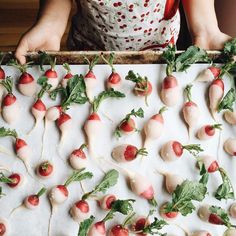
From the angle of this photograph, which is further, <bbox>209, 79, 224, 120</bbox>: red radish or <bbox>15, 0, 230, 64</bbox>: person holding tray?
<bbox>15, 0, 230, 64</bbox>: person holding tray

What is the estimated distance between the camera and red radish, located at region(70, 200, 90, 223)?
0.82m

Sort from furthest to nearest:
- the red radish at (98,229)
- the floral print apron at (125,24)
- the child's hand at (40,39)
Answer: the floral print apron at (125,24)
the child's hand at (40,39)
the red radish at (98,229)

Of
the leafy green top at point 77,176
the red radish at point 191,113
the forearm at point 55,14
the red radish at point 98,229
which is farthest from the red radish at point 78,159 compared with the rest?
the forearm at point 55,14

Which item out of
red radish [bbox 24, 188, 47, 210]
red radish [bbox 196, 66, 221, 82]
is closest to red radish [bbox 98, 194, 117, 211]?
red radish [bbox 24, 188, 47, 210]

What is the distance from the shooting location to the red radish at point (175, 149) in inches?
33.7

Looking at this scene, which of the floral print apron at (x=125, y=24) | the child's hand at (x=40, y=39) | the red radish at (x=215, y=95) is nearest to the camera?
the red radish at (x=215, y=95)

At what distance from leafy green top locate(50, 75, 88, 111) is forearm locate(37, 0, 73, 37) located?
247 mm

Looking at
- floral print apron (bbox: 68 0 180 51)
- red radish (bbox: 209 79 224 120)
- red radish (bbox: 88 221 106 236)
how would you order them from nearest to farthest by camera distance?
red radish (bbox: 88 221 106 236) < red radish (bbox: 209 79 224 120) < floral print apron (bbox: 68 0 180 51)

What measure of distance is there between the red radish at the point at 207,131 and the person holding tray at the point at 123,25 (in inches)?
8.3

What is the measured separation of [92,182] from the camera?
2.81 feet

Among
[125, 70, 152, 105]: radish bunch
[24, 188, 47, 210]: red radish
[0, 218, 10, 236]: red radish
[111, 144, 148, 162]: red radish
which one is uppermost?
[125, 70, 152, 105]: radish bunch

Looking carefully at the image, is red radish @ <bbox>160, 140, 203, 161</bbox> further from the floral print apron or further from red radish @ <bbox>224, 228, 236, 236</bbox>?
the floral print apron

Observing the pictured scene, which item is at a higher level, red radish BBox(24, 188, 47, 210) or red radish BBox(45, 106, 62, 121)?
red radish BBox(45, 106, 62, 121)

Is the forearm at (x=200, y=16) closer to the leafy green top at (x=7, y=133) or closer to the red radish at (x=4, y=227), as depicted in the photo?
the leafy green top at (x=7, y=133)
